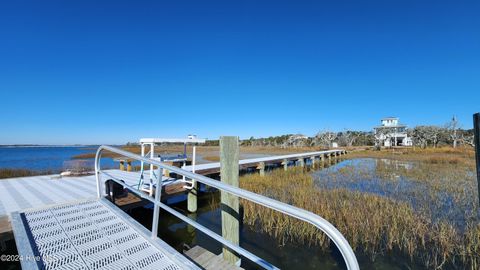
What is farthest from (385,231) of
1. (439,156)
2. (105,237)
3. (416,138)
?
(416,138)

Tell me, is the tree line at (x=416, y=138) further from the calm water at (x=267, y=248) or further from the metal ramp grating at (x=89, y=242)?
the metal ramp grating at (x=89, y=242)

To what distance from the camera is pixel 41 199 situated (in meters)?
4.84

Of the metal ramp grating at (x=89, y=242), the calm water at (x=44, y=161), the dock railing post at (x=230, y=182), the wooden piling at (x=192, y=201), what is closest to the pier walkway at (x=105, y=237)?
the metal ramp grating at (x=89, y=242)

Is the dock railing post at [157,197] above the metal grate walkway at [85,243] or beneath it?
above

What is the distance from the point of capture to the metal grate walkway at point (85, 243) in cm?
247

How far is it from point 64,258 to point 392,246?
18.6ft

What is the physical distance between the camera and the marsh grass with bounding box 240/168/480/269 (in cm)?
439

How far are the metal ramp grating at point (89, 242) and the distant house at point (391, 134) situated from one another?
2192 inches

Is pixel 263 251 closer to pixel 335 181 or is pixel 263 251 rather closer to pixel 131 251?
pixel 131 251

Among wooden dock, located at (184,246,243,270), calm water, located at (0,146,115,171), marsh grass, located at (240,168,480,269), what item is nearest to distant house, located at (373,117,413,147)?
marsh grass, located at (240,168,480,269)

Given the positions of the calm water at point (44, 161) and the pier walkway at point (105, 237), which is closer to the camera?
the pier walkway at point (105, 237)

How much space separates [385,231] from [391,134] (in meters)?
53.8

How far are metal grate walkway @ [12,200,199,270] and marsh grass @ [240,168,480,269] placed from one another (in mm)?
3302

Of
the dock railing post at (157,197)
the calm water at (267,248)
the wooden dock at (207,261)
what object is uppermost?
the dock railing post at (157,197)
